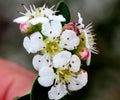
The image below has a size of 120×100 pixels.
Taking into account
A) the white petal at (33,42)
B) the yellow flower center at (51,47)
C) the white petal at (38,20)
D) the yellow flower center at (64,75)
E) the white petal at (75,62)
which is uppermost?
the white petal at (38,20)

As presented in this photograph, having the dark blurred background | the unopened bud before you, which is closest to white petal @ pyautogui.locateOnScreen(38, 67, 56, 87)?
the unopened bud

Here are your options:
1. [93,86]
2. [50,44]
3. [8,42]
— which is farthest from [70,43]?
[8,42]

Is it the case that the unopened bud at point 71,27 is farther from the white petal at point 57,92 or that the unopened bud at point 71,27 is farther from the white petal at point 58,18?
the white petal at point 57,92

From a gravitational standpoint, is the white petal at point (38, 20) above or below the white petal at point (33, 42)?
above

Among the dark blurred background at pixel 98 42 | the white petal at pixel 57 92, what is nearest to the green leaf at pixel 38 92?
the white petal at pixel 57 92

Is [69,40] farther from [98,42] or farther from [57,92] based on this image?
A: [98,42]

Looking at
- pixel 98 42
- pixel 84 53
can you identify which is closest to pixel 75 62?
pixel 84 53

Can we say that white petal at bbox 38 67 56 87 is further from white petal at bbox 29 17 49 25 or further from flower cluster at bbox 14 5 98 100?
white petal at bbox 29 17 49 25

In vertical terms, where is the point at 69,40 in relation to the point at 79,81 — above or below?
above

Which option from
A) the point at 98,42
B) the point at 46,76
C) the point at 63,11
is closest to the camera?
the point at 46,76
